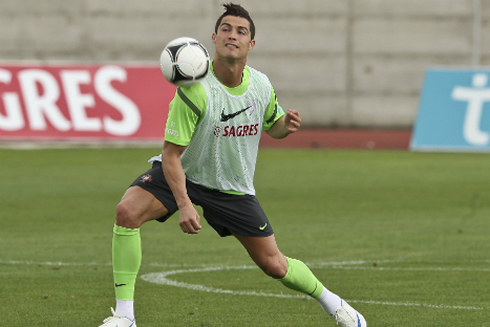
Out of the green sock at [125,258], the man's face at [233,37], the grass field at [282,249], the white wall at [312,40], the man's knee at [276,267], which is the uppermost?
the man's face at [233,37]

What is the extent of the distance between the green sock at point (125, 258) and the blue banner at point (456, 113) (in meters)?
17.6

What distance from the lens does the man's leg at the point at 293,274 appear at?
6910 millimetres

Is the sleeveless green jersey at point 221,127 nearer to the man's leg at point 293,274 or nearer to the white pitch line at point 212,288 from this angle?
the man's leg at point 293,274

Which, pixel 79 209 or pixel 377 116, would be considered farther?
pixel 377 116

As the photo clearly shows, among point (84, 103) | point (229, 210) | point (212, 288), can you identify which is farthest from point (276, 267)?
point (84, 103)

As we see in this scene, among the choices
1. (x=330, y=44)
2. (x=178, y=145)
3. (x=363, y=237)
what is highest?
(x=178, y=145)

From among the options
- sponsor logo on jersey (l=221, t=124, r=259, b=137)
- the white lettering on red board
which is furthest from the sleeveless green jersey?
the white lettering on red board

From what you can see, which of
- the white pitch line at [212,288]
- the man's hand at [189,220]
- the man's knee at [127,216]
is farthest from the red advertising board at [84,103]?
the man's hand at [189,220]

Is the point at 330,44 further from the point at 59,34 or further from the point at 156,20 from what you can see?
the point at 59,34

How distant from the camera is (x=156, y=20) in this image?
33656mm

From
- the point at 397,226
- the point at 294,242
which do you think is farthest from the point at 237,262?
the point at 397,226

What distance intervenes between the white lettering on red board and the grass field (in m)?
4.32

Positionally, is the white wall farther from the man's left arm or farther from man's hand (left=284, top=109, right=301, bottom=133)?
man's hand (left=284, top=109, right=301, bottom=133)

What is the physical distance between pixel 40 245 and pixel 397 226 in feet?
15.5
